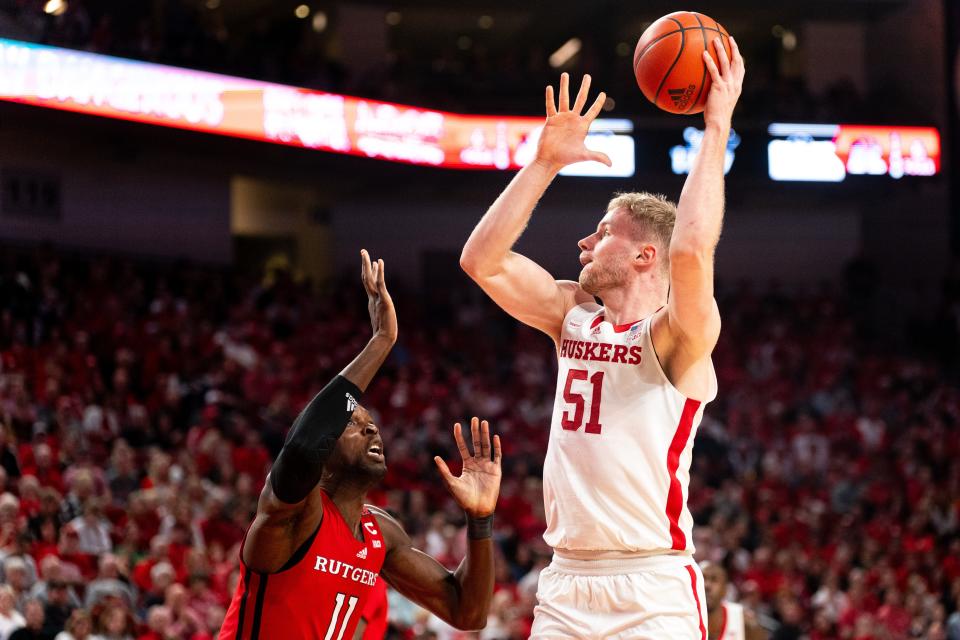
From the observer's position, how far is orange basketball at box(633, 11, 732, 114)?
14.2 feet

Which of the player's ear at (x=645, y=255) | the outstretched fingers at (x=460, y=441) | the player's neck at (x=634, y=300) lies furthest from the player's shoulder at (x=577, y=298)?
the outstretched fingers at (x=460, y=441)

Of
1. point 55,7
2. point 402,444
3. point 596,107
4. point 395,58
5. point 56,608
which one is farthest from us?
point 395,58

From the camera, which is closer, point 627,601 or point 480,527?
point 627,601

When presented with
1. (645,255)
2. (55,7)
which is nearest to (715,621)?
(645,255)

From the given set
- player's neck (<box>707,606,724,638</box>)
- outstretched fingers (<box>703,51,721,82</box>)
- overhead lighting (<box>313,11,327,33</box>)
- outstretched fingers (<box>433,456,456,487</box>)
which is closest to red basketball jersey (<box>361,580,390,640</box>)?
outstretched fingers (<box>433,456,456,487</box>)

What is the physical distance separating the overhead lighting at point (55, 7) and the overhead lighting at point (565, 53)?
12.9 meters

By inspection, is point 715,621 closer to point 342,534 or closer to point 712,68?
point 342,534

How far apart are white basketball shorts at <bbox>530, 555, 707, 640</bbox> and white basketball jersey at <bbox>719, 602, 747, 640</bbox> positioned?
9.11ft

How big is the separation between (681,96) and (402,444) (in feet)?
36.0

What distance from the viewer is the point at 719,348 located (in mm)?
20969

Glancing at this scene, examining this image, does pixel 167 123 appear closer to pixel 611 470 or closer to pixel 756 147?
pixel 756 147

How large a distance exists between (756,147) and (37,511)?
13765mm

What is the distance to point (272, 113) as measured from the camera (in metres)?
17.6

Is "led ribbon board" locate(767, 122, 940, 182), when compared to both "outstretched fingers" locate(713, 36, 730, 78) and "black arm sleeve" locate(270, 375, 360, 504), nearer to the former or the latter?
"outstretched fingers" locate(713, 36, 730, 78)
